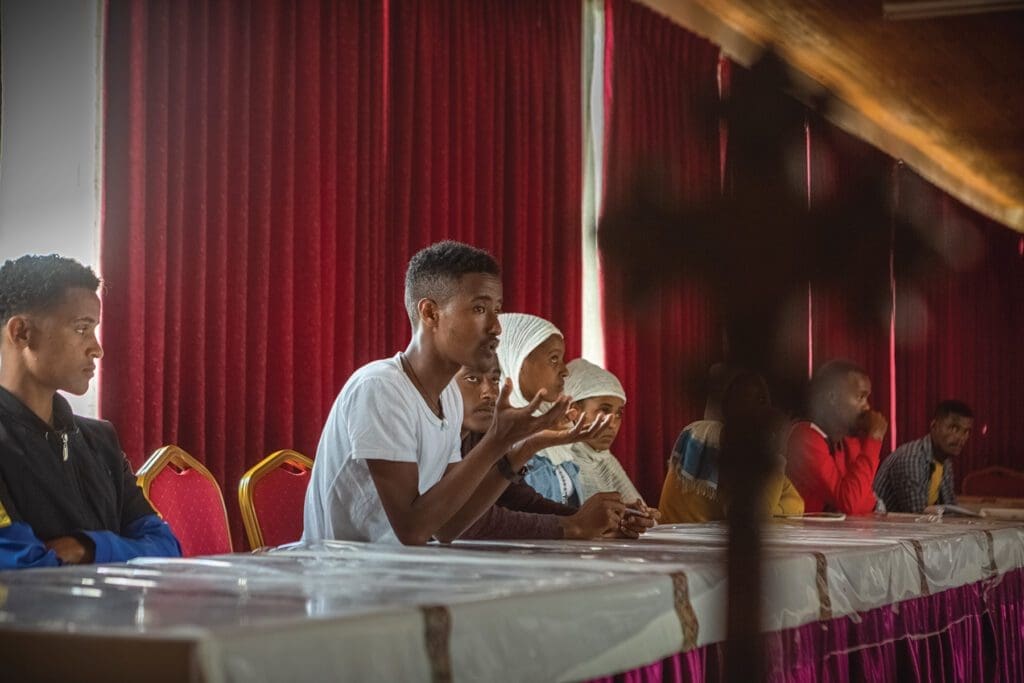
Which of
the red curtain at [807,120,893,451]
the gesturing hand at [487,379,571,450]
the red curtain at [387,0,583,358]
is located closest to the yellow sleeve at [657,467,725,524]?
the red curtain at [387,0,583,358]

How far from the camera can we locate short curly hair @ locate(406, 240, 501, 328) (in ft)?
8.06

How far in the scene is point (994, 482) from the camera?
7516mm

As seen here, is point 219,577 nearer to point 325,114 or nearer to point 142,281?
point 142,281

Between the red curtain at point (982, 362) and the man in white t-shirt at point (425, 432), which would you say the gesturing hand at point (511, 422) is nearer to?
the man in white t-shirt at point (425, 432)

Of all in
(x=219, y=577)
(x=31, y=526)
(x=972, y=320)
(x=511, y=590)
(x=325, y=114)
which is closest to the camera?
(x=511, y=590)

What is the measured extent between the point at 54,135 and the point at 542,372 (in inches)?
57.4

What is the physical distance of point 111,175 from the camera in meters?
3.26

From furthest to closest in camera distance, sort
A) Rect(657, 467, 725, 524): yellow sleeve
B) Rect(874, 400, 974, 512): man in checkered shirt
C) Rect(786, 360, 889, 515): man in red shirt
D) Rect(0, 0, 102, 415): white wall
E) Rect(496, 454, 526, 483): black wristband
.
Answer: Rect(874, 400, 974, 512): man in checkered shirt < Rect(786, 360, 889, 515): man in red shirt < Rect(657, 467, 725, 524): yellow sleeve < Rect(0, 0, 102, 415): white wall < Rect(496, 454, 526, 483): black wristband

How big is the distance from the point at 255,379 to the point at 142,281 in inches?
19.9

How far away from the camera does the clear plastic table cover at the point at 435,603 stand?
105cm

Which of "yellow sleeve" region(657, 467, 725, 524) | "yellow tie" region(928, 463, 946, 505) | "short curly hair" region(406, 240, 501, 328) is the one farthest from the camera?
"yellow tie" region(928, 463, 946, 505)

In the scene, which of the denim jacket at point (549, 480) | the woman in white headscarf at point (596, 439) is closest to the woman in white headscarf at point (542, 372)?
the denim jacket at point (549, 480)

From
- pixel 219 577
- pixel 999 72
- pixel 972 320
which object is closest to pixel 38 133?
pixel 219 577

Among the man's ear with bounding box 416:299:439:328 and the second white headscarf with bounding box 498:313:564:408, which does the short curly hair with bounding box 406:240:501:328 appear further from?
the second white headscarf with bounding box 498:313:564:408
